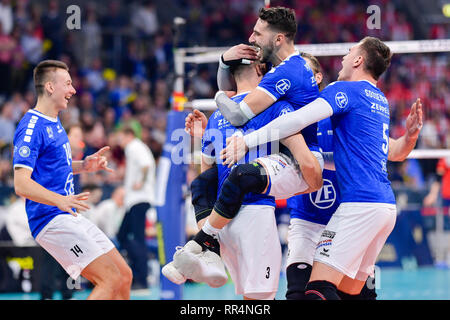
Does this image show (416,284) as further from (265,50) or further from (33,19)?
(33,19)

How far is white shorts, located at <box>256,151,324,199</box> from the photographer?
15.1 ft

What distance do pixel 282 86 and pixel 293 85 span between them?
0.12 m

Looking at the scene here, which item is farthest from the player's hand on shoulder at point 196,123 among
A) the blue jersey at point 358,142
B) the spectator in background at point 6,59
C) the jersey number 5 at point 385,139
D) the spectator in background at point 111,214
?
the spectator in background at point 6,59

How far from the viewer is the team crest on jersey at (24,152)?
535 cm

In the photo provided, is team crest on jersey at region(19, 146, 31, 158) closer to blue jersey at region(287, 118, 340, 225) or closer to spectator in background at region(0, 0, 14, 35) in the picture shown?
blue jersey at region(287, 118, 340, 225)

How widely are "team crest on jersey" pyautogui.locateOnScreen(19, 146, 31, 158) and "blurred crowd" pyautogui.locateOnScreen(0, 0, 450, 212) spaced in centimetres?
683

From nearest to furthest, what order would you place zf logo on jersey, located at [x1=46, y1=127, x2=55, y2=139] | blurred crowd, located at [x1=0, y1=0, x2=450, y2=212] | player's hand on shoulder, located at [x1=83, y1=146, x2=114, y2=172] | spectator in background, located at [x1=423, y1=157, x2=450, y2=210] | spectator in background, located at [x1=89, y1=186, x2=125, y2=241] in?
zf logo on jersey, located at [x1=46, y1=127, x2=55, y2=139] → player's hand on shoulder, located at [x1=83, y1=146, x2=114, y2=172] → spectator in background, located at [x1=89, y1=186, x2=125, y2=241] → spectator in background, located at [x1=423, y1=157, x2=450, y2=210] → blurred crowd, located at [x1=0, y1=0, x2=450, y2=212]

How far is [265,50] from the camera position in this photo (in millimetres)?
5035

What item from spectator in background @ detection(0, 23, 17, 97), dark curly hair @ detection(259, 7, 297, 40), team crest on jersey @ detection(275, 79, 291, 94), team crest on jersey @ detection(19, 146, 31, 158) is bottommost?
team crest on jersey @ detection(19, 146, 31, 158)

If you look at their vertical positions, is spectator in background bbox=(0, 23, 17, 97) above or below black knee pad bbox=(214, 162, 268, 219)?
above

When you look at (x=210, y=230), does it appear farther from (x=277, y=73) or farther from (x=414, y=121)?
(x=414, y=121)

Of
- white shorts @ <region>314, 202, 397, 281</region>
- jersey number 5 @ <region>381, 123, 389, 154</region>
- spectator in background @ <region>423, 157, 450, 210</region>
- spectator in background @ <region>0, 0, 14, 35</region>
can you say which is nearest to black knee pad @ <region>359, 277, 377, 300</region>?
white shorts @ <region>314, 202, 397, 281</region>

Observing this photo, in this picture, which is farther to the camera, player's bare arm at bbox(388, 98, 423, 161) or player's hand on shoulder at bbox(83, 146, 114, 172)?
player's hand on shoulder at bbox(83, 146, 114, 172)

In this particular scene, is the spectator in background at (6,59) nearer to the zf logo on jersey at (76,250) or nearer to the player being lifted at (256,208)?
the zf logo on jersey at (76,250)
